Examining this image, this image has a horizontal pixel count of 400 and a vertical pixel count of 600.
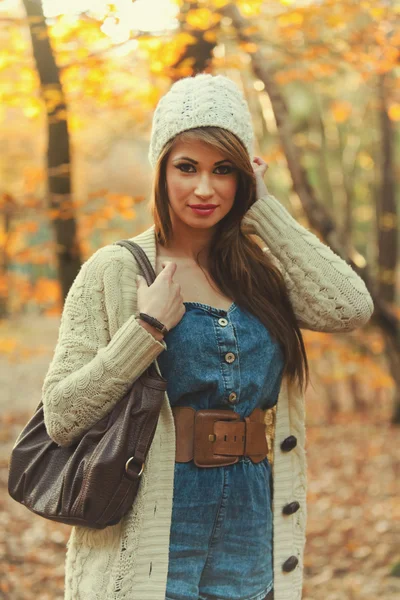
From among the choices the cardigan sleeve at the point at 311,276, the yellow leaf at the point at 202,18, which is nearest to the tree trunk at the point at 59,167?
the yellow leaf at the point at 202,18

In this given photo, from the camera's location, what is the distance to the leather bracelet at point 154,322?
2.00m

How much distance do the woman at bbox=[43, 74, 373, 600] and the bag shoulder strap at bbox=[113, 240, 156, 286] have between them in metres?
0.02

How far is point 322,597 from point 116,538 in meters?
3.34

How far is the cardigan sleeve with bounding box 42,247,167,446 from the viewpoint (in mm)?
1961

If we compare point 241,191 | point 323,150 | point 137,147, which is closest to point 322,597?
point 241,191

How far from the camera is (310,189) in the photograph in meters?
5.16

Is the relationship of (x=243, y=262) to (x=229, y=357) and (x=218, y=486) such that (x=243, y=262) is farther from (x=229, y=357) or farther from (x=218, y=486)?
(x=218, y=486)

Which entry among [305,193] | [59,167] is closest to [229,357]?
[59,167]

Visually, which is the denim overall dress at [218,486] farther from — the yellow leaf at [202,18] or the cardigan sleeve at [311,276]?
the yellow leaf at [202,18]

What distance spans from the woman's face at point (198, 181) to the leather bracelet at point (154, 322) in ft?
1.30

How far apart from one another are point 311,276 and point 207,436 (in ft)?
2.16

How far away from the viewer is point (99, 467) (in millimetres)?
1872

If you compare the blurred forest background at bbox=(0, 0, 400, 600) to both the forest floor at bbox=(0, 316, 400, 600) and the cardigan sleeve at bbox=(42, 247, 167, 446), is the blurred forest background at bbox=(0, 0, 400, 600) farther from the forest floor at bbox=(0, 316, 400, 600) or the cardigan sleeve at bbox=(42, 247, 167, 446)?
the cardigan sleeve at bbox=(42, 247, 167, 446)

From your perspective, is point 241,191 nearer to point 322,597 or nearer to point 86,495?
point 86,495
